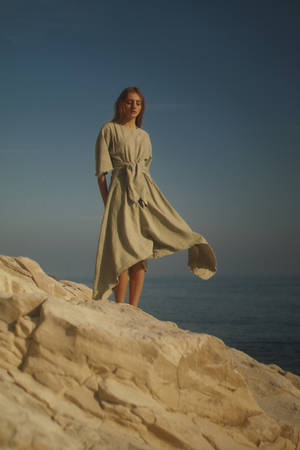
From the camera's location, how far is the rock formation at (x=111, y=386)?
85.1 inches

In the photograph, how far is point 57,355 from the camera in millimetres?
2426

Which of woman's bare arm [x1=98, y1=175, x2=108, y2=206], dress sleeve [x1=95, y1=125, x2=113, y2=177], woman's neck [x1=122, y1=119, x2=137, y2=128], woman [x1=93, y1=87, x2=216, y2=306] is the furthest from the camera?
woman's neck [x1=122, y1=119, x2=137, y2=128]

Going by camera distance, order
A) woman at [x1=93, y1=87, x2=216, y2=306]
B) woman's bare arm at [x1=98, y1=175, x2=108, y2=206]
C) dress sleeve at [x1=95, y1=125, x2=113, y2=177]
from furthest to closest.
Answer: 1. woman's bare arm at [x1=98, y1=175, x2=108, y2=206]
2. dress sleeve at [x1=95, y1=125, x2=113, y2=177]
3. woman at [x1=93, y1=87, x2=216, y2=306]

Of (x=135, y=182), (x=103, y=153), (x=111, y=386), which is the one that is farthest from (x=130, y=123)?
(x=111, y=386)

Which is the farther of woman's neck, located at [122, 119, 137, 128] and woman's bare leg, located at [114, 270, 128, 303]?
woman's neck, located at [122, 119, 137, 128]

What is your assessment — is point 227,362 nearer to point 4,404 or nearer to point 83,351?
point 83,351

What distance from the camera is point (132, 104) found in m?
4.75

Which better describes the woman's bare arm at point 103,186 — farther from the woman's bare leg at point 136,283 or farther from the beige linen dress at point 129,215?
the woman's bare leg at point 136,283

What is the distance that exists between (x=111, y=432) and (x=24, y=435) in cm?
48

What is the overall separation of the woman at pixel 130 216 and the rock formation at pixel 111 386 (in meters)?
1.55

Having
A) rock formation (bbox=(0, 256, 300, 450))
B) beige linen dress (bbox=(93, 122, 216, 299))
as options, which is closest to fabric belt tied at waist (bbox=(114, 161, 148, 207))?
beige linen dress (bbox=(93, 122, 216, 299))

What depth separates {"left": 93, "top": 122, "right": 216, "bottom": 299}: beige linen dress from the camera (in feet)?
14.9

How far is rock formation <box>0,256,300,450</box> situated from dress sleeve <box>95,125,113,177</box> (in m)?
1.95

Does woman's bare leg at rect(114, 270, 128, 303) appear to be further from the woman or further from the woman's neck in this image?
the woman's neck
